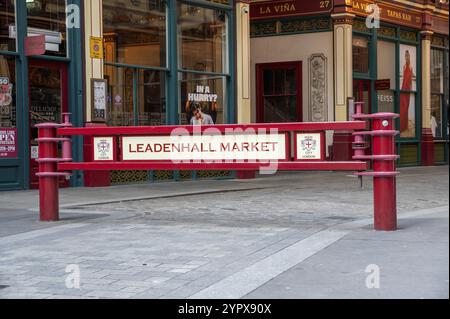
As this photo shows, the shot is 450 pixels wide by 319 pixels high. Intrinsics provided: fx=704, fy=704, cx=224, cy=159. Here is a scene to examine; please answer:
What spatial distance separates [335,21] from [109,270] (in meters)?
15.1

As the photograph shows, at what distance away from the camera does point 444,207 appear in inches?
385

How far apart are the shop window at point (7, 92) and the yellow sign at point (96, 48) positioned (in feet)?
5.38

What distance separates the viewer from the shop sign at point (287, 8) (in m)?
19.5

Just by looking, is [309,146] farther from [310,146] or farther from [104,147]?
[104,147]

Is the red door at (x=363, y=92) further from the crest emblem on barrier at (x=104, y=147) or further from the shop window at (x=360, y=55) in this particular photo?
the crest emblem on barrier at (x=104, y=147)

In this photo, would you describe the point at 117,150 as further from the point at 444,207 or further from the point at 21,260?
the point at 444,207

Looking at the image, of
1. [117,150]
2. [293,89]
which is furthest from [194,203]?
[293,89]

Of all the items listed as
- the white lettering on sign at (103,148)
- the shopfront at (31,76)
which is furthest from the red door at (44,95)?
the white lettering on sign at (103,148)

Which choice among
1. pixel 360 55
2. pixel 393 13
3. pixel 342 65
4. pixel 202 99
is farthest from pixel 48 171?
pixel 393 13

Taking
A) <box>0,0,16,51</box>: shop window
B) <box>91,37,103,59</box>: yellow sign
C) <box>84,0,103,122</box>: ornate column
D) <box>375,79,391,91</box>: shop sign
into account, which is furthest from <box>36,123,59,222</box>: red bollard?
<box>375,79,391,91</box>: shop sign

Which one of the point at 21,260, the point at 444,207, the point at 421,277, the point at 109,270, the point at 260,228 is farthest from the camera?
the point at 444,207

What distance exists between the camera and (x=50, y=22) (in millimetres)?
13273

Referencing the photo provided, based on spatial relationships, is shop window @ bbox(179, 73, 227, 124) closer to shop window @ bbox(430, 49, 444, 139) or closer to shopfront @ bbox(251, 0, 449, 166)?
shopfront @ bbox(251, 0, 449, 166)

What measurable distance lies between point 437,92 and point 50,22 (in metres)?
15.0
